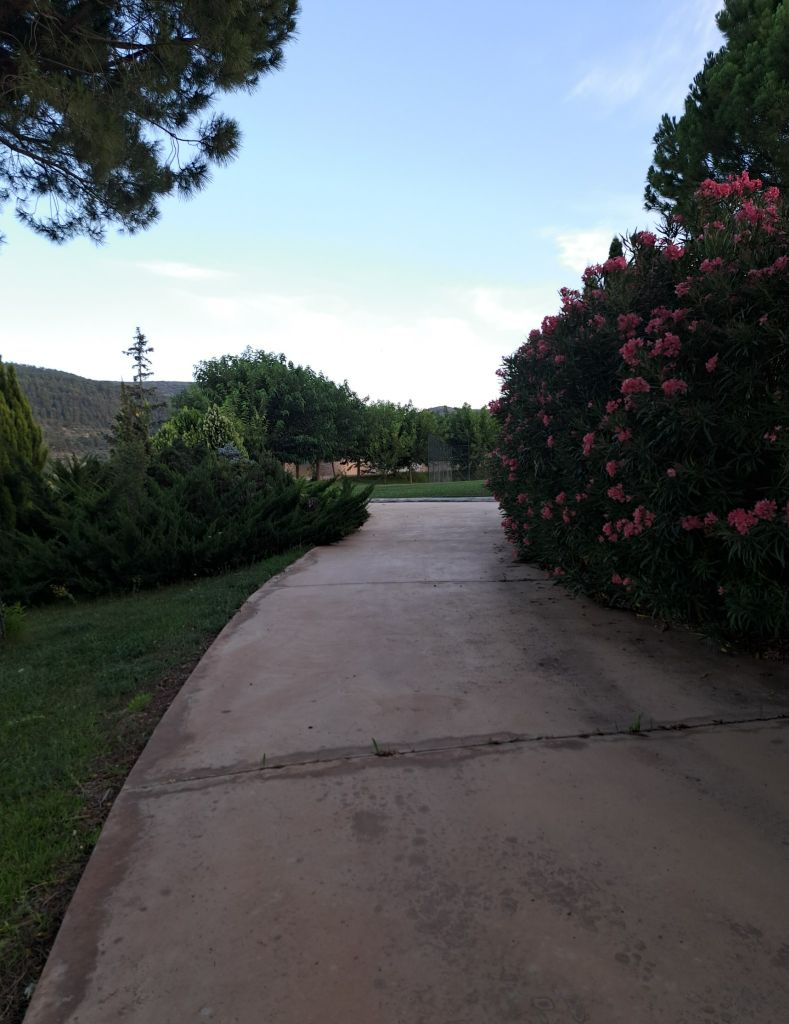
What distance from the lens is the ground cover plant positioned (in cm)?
277

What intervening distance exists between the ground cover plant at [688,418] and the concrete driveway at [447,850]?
20.3 inches

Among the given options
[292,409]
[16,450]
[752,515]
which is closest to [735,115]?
[752,515]

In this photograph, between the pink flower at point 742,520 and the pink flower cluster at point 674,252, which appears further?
the pink flower cluster at point 674,252

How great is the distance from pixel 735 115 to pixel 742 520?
994 centimetres

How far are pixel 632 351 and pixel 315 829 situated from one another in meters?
2.63

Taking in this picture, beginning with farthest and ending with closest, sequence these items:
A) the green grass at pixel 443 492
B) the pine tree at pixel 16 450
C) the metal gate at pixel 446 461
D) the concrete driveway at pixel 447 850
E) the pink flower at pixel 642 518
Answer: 1. the metal gate at pixel 446 461
2. the green grass at pixel 443 492
3. the pine tree at pixel 16 450
4. the pink flower at pixel 642 518
5. the concrete driveway at pixel 447 850

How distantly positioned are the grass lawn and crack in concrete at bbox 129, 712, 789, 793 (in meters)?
0.31

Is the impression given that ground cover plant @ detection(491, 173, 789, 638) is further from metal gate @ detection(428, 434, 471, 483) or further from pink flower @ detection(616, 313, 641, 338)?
metal gate @ detection(428, 434, 471, 483)

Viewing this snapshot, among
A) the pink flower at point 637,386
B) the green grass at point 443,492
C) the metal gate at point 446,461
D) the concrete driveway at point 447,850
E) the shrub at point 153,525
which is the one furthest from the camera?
the metal gate at point 446,461

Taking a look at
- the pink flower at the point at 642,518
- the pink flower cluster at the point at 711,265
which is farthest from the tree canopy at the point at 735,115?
the pink flower at the point at 642,518

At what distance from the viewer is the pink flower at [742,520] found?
8.78 ft

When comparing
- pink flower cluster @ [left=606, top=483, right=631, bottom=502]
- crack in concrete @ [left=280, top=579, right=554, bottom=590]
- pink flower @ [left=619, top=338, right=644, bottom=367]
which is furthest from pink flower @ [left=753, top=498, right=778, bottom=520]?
crack in concrete @ [left=280, top=579, right=554, bottom=590]

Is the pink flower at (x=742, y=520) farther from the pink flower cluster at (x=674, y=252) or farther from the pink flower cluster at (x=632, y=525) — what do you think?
the pink flower cluster at (x=674, y=252)

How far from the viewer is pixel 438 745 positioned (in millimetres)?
2480
